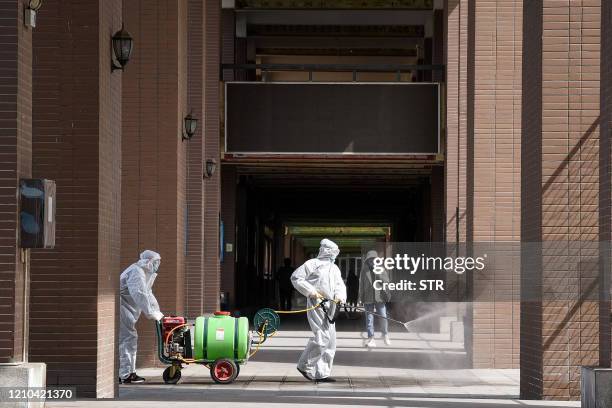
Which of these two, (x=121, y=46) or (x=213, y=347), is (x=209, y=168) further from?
(x=121, y=46)

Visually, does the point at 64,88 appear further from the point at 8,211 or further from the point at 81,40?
the point at 8,211

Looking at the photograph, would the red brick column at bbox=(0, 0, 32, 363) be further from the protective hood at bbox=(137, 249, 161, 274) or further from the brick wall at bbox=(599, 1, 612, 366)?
the brick wall at bbox=(599, 1, 612, 366)

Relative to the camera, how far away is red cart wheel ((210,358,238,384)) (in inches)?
608

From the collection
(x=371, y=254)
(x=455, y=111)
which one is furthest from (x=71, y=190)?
(x=455, y=111)

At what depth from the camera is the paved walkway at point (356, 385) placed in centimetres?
1265

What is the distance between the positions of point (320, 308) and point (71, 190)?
4.74 meters

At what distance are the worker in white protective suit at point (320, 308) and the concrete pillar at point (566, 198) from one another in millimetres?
3384

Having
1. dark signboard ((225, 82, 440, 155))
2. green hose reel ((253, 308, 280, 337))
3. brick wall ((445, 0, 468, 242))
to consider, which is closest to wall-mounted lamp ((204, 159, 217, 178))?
dark signboard ((225, 82, 440, 155))

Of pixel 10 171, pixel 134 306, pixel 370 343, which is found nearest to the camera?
pixel 10 171

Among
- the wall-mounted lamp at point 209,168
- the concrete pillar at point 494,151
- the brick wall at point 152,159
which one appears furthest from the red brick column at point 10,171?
the wall-mounted lamp at point 209,168

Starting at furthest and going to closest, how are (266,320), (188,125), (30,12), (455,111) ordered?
(455,111) < (188,125) < (266,320) < (30,12)

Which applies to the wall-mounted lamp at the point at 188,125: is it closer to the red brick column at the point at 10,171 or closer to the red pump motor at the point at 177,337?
the red pump motor at the point at 177,337

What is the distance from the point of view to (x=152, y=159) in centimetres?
1806

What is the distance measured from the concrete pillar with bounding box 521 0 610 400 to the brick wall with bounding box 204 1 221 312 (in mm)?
12902
